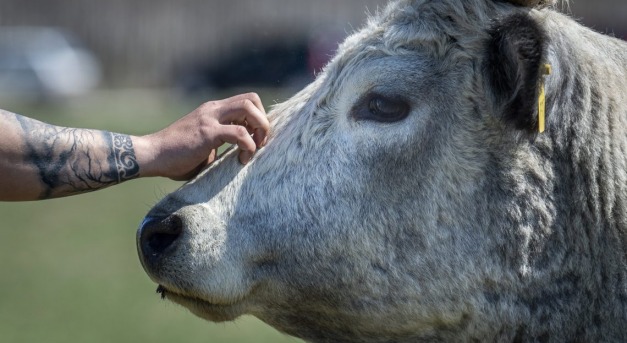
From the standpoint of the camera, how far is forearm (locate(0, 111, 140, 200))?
415 centimetres

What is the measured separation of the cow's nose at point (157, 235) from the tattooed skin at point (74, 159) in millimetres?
331

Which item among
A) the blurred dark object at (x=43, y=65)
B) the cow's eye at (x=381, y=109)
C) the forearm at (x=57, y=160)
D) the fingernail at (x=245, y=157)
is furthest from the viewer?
the blurred dark object at (x=43, y=65)

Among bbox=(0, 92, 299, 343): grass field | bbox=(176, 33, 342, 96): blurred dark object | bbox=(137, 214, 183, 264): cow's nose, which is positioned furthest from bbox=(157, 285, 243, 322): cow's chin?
bbox=(176, 33, 342, 96): blurred dark object

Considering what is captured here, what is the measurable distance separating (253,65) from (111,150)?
97.8 feet

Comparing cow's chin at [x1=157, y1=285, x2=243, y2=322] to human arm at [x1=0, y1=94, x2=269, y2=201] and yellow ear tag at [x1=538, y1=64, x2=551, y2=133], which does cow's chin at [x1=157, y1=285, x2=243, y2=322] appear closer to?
human arm at [x1=0, y1=94, x2=269, y2=201]

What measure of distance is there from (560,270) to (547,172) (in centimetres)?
34

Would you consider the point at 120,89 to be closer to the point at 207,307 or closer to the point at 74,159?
the point at 74,159

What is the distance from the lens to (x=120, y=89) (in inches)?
1602

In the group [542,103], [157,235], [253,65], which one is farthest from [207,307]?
[253,65]

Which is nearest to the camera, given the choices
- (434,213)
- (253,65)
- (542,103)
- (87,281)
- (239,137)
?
(542,103)

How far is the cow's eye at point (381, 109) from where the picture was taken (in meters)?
3.94

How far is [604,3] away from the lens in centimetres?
3572

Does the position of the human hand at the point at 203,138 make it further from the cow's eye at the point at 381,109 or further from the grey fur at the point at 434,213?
the cow's eye at the point at 381,109

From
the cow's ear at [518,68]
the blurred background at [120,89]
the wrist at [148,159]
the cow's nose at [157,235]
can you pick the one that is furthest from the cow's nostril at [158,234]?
the blurred background at [120,89]
